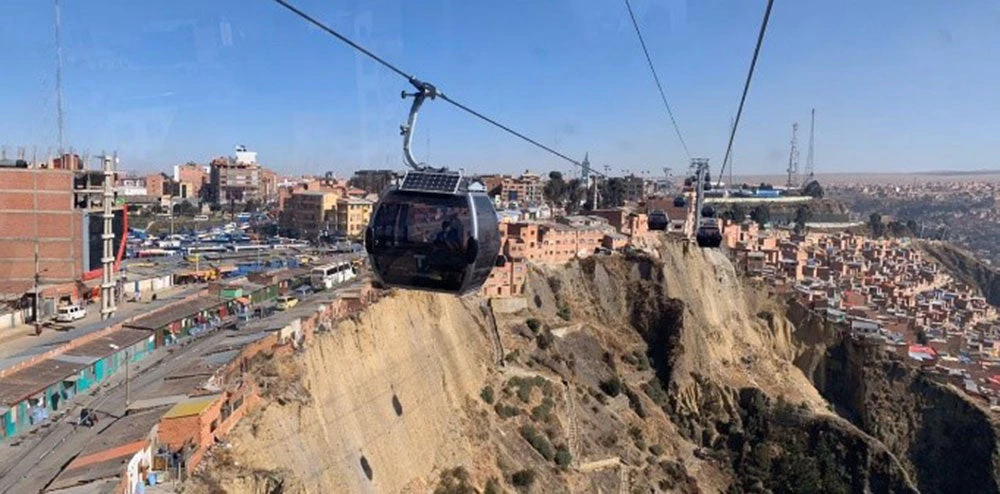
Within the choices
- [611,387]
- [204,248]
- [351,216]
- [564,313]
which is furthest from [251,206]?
[611,387]

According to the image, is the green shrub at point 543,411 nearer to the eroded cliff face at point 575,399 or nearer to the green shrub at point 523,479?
the eroded cliff face at point 575,399

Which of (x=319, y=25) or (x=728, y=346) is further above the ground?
(x=319, y=25)

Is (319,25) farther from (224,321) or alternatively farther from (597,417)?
(597,417)

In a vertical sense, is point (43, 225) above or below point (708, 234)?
below

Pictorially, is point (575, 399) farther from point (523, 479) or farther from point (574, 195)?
point (574, 195)

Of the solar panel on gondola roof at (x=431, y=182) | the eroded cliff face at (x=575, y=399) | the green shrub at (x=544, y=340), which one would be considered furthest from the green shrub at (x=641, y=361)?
the solar panel on gondola roof at (x=431, y=182)

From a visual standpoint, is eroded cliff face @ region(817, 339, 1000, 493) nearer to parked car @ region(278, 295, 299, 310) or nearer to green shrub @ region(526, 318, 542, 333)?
green shrub @ region(526, 318, 542, 333)

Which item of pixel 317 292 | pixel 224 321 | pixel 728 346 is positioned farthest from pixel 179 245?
pixel 728 346
